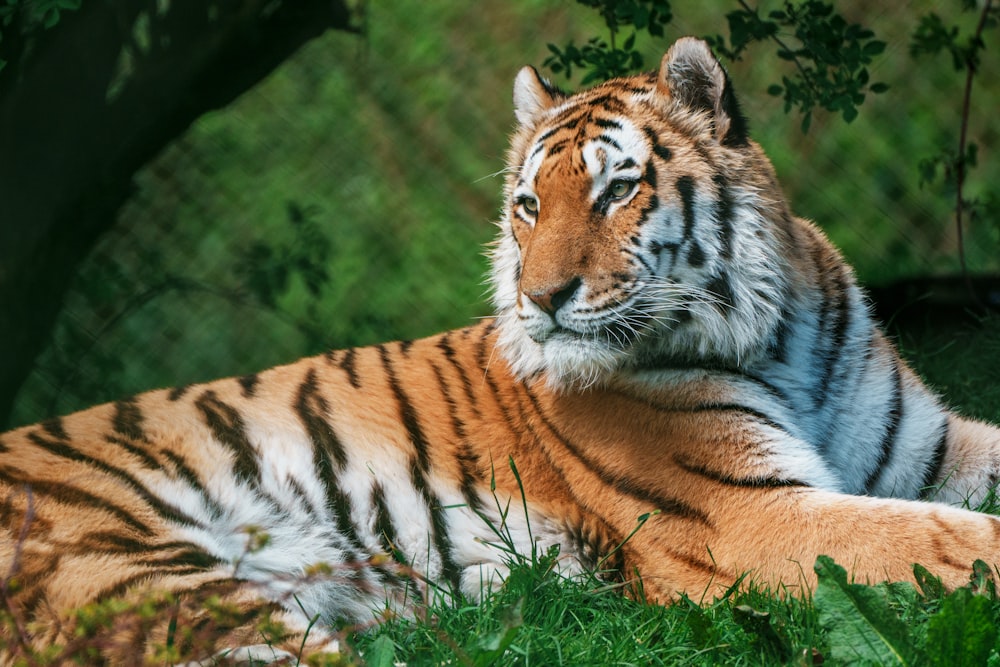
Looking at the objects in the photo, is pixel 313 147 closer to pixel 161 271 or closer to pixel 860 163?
pixel 161 271

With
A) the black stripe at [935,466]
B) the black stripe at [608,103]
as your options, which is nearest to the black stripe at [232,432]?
the black stripe at [608,103]

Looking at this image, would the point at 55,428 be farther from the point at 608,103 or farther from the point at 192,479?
the point at 608,103

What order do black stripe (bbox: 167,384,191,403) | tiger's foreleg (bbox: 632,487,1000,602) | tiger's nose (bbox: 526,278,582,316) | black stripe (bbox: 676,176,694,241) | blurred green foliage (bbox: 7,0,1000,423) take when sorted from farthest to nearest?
blurred green foliage (bbox: 7,0,1000,423), black stripe (bbox: 167,384,191,403), black stripe (bbox: 676,176,694,241), tiger's nose (bbox: 526,278,582,316), tiger's foreleg (bbox: 632,487,1000,602)

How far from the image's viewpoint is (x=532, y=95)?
2914 mm

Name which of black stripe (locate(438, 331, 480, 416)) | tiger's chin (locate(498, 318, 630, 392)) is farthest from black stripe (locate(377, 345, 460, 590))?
tiger's chin (locate(498, 318, 630, 392))

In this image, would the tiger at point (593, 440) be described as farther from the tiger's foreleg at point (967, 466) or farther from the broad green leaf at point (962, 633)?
the broad green leaf at point (962, 633)

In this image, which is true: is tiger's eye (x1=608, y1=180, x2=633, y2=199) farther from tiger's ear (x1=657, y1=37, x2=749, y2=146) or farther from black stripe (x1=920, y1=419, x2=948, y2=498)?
black stripe (x1=920, y1=419, x2=948, y2=498)

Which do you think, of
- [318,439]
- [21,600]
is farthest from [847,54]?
[21,600]

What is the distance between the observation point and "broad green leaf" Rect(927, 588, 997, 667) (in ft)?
5.43

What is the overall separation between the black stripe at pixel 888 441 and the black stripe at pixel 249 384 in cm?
154

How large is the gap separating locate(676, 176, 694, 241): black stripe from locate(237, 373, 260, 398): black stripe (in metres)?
1.17

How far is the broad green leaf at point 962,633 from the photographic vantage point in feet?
5.43

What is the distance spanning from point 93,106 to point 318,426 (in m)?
1.64

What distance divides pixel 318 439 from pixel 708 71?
128 cm
